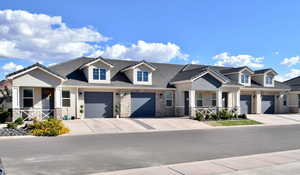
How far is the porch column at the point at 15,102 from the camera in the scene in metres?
17.8

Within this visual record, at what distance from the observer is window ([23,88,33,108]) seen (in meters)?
19.6

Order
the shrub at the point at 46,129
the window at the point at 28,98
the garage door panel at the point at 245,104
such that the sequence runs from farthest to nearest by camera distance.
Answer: the garage door panel at the point at 245,104
the window at the point at 28,98
the shrub at the point at 46,129

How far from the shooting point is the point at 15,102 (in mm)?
17922

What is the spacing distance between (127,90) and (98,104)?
2.95 metres

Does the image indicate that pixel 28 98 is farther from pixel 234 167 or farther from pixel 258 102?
pixel 258 102

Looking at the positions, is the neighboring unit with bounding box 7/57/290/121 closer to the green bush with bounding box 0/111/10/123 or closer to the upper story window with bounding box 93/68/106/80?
the upper story window with bounding box 93/68/106/80

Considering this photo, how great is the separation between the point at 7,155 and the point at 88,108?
12318 mm

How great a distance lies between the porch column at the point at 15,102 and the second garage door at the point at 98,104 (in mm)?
5280

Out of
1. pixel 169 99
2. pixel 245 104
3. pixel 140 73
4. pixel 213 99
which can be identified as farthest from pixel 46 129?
pixel 245 104

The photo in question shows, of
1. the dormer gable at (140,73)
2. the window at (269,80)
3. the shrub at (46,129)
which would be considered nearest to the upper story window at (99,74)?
the dormer gable at (140,73)

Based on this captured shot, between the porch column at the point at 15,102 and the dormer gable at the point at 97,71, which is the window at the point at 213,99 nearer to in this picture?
the dormer gable at the point at 97,71

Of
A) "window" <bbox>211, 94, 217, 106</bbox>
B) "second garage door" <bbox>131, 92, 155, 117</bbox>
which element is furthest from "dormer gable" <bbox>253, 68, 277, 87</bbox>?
"second garage door" <bbox>131, 92, 155, 117</bbox>

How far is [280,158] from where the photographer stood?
8.80 metres

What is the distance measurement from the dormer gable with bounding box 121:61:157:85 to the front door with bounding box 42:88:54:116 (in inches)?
287
